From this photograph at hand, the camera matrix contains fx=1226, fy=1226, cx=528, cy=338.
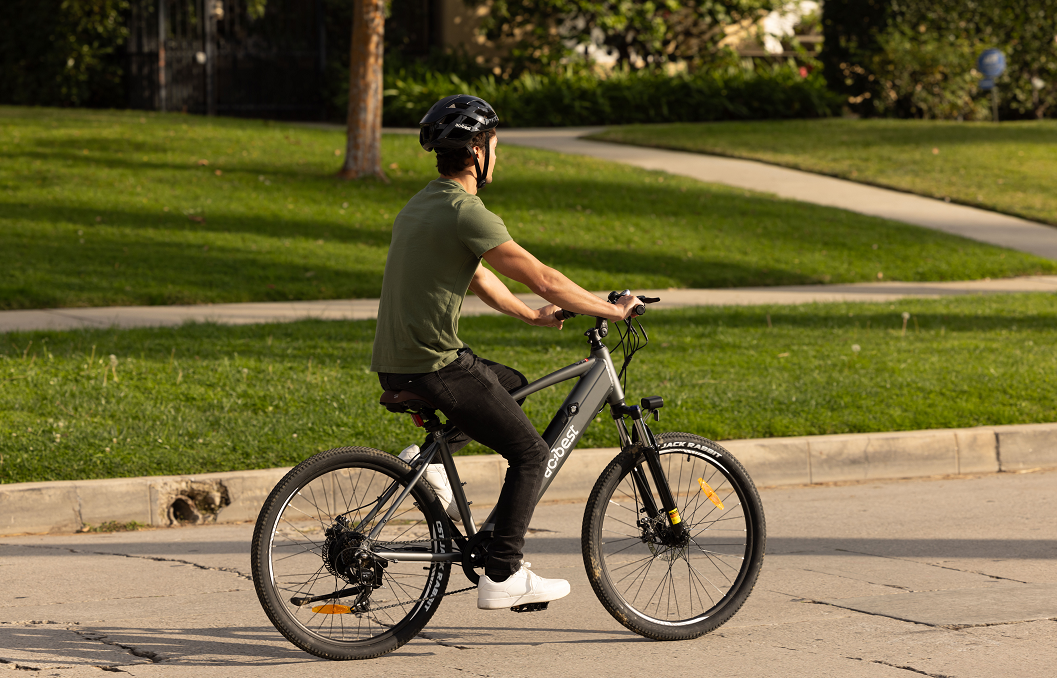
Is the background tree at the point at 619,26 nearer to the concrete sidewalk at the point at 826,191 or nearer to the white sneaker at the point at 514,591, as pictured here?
the concrete sidewalk at the point at 826,191

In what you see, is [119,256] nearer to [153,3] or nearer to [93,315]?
[93,315]

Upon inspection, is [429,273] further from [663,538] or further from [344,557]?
[663,538]

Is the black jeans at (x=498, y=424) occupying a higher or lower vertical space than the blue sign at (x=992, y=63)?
lower

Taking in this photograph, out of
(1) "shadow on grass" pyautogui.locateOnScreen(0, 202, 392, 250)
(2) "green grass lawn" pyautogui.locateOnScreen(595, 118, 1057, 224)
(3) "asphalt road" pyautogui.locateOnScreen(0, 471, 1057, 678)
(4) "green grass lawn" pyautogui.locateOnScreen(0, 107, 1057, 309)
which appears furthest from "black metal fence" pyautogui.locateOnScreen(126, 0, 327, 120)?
(3) "asphalt road" pyautogui.locateOnScreen(0, 471, 1057, 678)

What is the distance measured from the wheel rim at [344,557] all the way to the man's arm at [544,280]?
0.84m

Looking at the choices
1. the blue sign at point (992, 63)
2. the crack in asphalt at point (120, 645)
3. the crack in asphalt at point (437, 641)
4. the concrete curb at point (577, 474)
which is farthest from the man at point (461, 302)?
the blue sign at point (992, 63)

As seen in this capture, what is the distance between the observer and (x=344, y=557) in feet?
14.0

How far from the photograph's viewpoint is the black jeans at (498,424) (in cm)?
417

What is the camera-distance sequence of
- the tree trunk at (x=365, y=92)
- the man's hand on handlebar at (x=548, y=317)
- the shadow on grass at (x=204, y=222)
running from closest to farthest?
the man's hand on handlebar at (x=548, y=317), the shadow on grass at (x=204, y=222), the tree trunk at (x=365, y=92)

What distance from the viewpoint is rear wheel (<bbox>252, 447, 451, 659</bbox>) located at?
417 cm

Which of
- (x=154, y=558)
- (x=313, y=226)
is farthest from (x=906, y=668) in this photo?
(x=313, y=226)

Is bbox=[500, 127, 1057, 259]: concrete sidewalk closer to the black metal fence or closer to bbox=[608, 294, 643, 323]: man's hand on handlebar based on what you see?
the black metal fence

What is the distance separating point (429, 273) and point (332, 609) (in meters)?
1.25

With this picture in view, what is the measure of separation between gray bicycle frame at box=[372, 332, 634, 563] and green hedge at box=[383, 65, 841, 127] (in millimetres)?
20166
